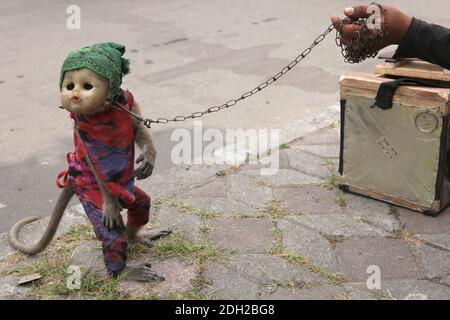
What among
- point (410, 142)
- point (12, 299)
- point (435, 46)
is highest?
point (435, 46)

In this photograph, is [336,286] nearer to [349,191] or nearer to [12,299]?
[349,191]

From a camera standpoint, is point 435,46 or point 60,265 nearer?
point 435,46

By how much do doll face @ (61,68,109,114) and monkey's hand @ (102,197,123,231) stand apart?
485mm

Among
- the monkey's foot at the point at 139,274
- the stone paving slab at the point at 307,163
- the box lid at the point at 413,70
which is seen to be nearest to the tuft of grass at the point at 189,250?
the monkey's foot at the point at 139,274

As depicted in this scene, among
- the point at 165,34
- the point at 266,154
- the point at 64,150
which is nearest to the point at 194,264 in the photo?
the point at 266,154

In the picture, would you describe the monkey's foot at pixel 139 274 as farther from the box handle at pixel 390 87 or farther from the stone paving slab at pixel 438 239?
the box handle at pixel 390 87

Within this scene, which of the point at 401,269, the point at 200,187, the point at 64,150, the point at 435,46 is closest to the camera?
the point at 435,46

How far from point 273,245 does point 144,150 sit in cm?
93

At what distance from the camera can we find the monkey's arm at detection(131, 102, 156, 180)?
277cm

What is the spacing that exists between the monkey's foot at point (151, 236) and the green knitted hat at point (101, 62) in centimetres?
92

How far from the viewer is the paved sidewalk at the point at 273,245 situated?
280cm

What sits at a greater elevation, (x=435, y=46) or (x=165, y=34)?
(x=435, y=46)

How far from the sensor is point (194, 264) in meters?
3.01

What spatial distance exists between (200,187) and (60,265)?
47.4 inches
